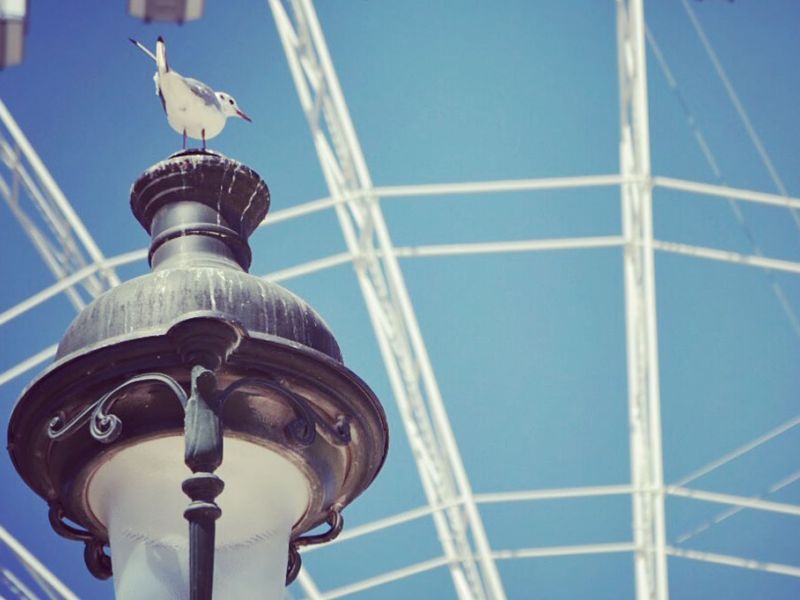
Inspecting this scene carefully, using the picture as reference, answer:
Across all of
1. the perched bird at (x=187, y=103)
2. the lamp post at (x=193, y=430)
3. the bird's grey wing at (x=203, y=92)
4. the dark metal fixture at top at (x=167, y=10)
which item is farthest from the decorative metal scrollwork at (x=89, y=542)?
the dark metal fixture at top at (x=167, y=10)

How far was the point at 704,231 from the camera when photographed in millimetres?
13312

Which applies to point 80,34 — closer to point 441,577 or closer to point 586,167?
point 586,167

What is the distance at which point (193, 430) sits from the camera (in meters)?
2.00

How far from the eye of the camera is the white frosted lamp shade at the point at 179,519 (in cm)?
205

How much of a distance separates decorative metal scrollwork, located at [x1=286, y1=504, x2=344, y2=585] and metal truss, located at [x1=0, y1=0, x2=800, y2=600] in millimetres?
9047

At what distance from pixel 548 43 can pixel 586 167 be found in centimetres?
120

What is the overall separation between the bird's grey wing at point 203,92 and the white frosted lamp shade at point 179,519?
145 centimetres

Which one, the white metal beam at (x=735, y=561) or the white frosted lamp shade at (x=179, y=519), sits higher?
the white metal beam at (x=735, y=561)

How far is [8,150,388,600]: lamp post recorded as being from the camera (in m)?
2.05

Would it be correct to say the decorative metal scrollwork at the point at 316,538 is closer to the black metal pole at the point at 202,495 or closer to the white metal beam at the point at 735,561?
the black metal pole at the point at 202,495

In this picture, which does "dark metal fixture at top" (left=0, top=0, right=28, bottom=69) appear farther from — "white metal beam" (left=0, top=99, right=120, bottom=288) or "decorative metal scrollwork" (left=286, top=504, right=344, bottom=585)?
"decorative metal scrollwork" (left=286, top=504, right=344, bottom=585)

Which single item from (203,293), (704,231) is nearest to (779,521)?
(704,231)

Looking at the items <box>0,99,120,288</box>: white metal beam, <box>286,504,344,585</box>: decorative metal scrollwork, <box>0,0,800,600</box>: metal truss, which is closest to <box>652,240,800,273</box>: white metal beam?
<box>0,0,800,600</box>: metal truss

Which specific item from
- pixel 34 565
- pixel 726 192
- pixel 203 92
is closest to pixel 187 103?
pixel 203 92
